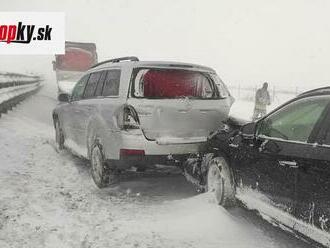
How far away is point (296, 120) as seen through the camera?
504 centimetres

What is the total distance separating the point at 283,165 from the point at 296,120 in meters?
0.58

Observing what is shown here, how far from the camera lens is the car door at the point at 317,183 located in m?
4.12

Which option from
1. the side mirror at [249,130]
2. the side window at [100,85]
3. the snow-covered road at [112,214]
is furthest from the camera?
the side window at [100,85]

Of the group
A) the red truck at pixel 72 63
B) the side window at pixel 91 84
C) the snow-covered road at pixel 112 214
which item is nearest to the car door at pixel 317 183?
the snow-covered road at pixel 112 214

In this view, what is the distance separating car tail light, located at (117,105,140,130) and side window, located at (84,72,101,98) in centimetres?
165

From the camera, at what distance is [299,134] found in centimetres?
478

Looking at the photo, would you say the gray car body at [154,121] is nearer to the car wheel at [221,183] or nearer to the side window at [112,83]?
the side window at [112,83]

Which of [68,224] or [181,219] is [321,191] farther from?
[68,224]

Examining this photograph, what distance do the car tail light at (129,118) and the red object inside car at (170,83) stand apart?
0.35 meters

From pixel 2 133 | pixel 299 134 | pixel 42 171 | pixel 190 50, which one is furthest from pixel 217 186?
pixel 190 50

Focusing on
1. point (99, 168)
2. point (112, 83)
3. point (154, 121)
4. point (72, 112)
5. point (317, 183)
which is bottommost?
point (99, 168)

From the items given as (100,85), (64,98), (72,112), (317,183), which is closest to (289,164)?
(317,183)

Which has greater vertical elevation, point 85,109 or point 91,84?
point 91,84

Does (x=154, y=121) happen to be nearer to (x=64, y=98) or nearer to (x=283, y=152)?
(x=283, y=152)
